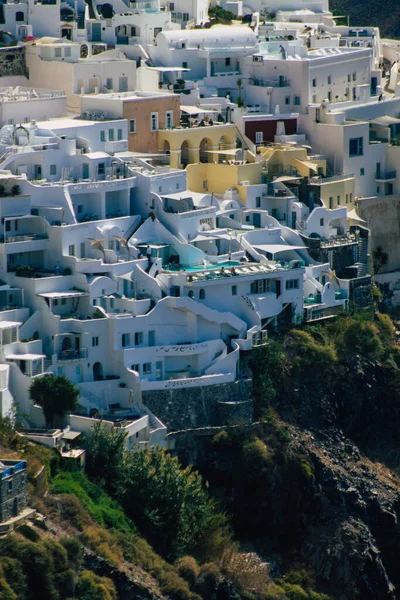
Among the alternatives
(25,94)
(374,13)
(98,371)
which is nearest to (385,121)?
(25,94)

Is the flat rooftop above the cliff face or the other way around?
above

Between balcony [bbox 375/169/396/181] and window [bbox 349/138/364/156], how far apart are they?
135cm

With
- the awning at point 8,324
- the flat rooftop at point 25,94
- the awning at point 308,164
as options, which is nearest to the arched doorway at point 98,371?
the awning at point 8,324

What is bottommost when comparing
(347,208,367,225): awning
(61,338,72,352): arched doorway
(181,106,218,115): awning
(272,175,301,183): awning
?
(61,338,72,352): arched doorway

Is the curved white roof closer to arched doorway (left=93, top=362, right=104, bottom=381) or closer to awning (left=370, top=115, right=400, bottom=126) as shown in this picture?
awning (left=370, top=115, right=400, bottom=126)

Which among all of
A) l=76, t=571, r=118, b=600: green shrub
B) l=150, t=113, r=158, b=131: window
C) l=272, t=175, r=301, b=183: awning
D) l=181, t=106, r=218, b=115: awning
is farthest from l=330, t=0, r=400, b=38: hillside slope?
l=76, t=571, r=118, b=600: green shrub

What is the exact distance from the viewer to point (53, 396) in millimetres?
66375

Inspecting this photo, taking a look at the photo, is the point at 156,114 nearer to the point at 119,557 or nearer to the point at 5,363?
the point at 5,363

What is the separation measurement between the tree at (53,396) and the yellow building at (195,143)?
13.8m

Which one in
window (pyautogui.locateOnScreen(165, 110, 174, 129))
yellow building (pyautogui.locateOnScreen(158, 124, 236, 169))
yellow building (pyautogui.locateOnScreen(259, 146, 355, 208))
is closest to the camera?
yellow building (pyautogui.locateOnScreen(158, 124, 236, 169))

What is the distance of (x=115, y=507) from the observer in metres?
65.6

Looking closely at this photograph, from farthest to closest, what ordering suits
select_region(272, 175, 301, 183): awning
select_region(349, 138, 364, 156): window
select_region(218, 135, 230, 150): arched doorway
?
select_region(349, 138, 364, 156): window
select_region(218, 135, 230, 150): arched doorway
select_region(272, 175, 301, 183): awning

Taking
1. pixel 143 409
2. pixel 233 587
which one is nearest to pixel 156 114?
pixel 143 409

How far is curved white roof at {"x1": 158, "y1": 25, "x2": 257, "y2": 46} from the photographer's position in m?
84.8
